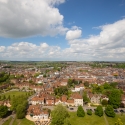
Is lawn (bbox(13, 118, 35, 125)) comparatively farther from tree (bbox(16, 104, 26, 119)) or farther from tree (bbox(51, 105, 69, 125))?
tree (bbox(51, 105, 69, 125))

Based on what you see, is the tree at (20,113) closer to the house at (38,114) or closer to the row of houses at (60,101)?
the house at (38,114)

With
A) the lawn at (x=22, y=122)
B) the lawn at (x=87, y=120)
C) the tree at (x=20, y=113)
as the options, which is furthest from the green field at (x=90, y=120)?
the tree at (x=20, y=113)

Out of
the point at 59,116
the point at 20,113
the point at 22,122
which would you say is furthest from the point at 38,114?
the point at 59,116

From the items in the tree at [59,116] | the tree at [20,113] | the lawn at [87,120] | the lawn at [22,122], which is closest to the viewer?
the tree at [59,116]

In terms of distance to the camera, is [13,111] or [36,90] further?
[36,90]

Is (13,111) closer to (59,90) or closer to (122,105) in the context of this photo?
(59,90)

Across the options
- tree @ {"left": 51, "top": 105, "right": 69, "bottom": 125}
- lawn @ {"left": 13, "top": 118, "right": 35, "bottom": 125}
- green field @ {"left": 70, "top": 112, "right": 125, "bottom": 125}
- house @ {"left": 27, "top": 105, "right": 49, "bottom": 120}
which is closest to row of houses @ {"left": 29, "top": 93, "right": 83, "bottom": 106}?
green field @ {"left": 70, "top": 112, "right": 125, "bottom": 125}

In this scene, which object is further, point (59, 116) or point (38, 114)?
point (38, 114)

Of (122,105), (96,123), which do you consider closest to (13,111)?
(96,123)

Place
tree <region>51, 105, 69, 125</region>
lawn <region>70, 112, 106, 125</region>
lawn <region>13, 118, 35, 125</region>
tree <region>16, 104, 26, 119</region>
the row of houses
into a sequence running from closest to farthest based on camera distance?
1. tree <region>51, 105, 69, 125</region>
2. lawn <region>70, 112, 106, 125</region>
3. lawn <region>13, 118, 35, 125</region>
4. tree <region>16, 104, 26, 119</region>
5. the row of houses

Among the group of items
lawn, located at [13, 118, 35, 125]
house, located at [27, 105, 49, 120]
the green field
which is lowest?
lawn, located at [13, 118, 35, 125]

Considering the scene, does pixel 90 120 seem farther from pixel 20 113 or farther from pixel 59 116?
pixel 20 113
